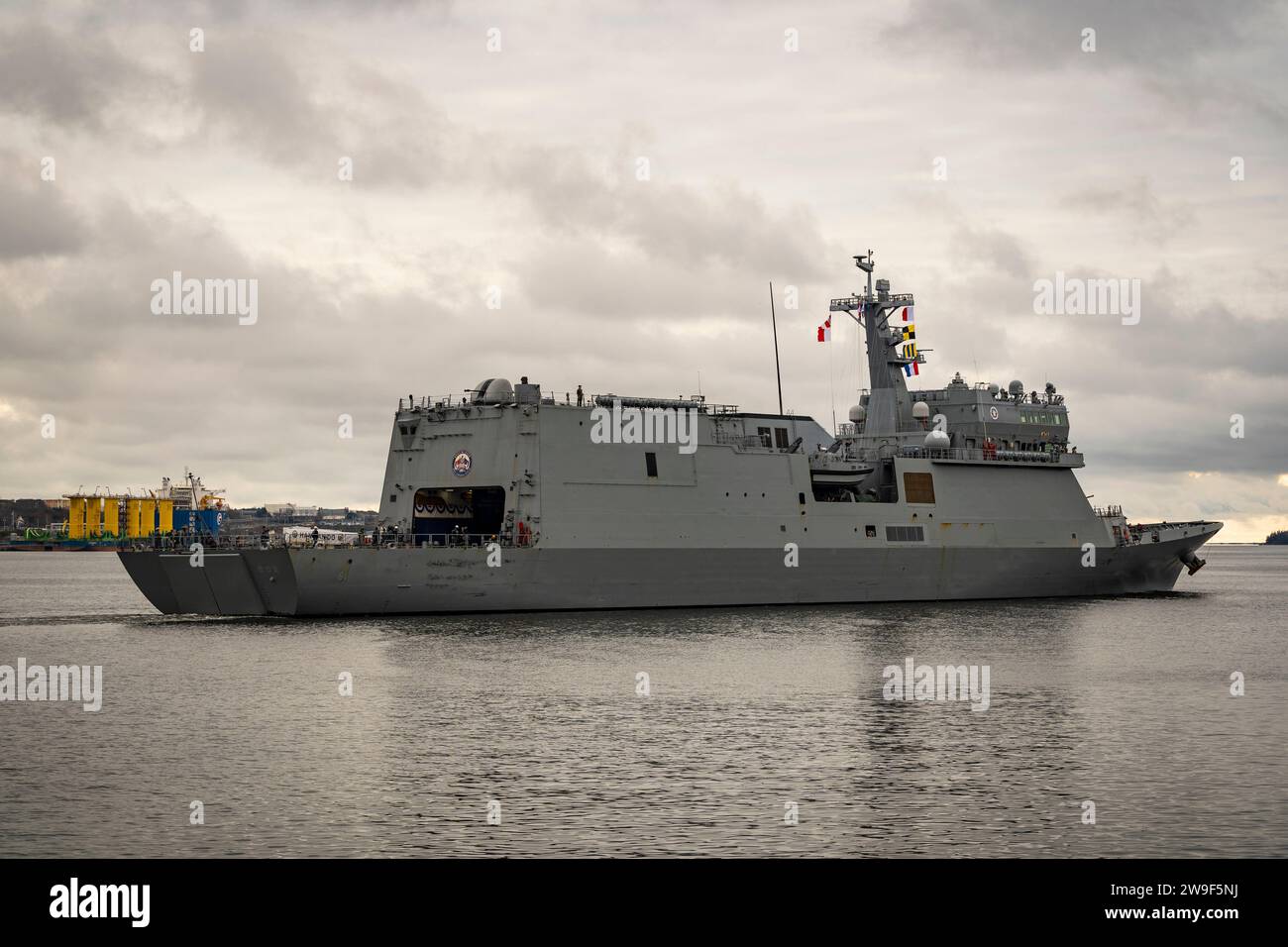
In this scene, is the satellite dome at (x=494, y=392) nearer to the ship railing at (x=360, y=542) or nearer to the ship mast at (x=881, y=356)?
the ship railing at (x=360, y=542)

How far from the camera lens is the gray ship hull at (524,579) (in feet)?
108

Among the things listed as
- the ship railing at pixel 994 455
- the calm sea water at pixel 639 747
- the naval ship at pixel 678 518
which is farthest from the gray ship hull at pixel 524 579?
the ship railing at pixel 994 455

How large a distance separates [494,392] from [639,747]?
63.2 feet

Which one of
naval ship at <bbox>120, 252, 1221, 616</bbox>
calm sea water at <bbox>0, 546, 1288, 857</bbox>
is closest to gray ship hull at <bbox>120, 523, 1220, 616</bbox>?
naval ship at <bbox>120, 252, 1221, 616</bbox>

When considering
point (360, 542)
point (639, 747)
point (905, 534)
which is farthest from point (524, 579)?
point (639, 747)

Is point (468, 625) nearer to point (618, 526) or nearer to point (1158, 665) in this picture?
point (618, 526)

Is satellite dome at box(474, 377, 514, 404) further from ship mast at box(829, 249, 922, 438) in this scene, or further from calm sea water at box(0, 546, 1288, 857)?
ship mast at box(829, 249, 922, 438)

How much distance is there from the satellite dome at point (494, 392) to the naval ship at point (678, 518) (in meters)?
0.07

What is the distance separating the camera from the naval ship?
33.4 m

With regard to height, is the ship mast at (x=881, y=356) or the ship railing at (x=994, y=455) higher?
the ship mast at (x=881, y=356)

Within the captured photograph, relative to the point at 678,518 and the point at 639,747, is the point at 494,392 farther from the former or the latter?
the point at 639,747

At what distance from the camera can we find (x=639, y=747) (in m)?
17.3

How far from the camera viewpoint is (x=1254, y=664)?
2750 cm
